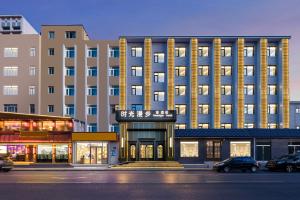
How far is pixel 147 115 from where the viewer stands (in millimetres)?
61344

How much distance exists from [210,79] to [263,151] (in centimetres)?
1532

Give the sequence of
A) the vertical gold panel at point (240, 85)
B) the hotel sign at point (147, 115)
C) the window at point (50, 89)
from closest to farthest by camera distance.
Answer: the hotel sign at point (147, 115) < the vertical gold panel at point (240, 85) < the window at point (50, 89)

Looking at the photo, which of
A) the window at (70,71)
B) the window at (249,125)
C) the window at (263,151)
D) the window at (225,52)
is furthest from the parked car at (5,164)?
the window at (225,52)

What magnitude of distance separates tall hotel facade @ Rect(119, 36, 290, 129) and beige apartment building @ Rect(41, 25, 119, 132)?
6.62ft

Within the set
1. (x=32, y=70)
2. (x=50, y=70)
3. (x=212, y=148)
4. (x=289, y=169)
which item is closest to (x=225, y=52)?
(x=212, y=148)

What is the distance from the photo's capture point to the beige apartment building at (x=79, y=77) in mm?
70438

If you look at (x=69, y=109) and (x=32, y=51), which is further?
(x=69, y=109)

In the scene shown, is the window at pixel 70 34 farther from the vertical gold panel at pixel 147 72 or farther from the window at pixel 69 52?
the vertical gold panel at pixel 147 72

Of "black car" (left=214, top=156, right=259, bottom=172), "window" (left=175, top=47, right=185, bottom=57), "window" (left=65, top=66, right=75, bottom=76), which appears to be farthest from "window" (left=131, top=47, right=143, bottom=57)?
"black car" (left=214, top=156, right=259, bottom=172)

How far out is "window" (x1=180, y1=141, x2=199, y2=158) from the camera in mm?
61719

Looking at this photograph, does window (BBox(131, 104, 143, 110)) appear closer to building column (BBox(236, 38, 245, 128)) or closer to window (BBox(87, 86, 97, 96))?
window (BBox(87, 86, 97, 96))

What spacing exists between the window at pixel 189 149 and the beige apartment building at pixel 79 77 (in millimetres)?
13274

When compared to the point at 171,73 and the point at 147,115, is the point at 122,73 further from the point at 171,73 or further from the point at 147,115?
the point at 147,115

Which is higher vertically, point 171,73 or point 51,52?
point 51,52
